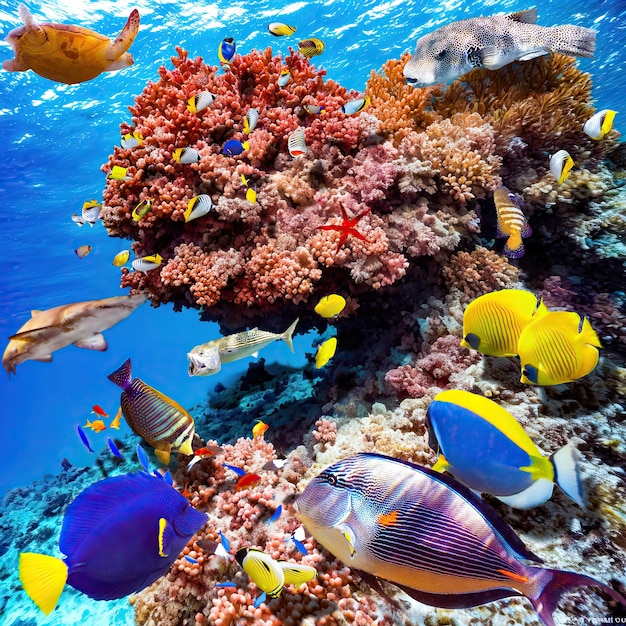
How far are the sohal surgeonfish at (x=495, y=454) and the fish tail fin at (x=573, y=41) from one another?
4.85m

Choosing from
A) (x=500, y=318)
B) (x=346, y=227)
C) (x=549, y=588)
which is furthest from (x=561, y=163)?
(x=549, y=588)

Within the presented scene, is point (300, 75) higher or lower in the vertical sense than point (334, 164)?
higher

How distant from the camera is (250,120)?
441 centimetres

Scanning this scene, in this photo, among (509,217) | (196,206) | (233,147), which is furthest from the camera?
(233,147)

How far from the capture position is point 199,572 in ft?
8.75

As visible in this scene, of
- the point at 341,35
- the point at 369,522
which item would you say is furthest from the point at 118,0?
the point at 369,522

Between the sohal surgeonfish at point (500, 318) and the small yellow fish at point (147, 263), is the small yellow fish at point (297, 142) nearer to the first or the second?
the small yellow fish at point (147, 263)

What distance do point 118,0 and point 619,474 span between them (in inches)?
707

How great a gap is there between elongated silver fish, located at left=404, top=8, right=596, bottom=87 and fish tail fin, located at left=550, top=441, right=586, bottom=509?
13.2 feet

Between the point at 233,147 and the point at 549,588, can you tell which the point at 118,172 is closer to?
the point at 233,147

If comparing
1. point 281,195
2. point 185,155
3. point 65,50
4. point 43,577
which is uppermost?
point 65,50

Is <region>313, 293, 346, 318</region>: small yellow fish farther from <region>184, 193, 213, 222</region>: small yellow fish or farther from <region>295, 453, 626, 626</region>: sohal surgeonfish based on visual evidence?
<region>295, 453, 626, 626</region>: sohal surgeonfish

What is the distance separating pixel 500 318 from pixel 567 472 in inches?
37.0

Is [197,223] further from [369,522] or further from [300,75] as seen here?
[369,522]
